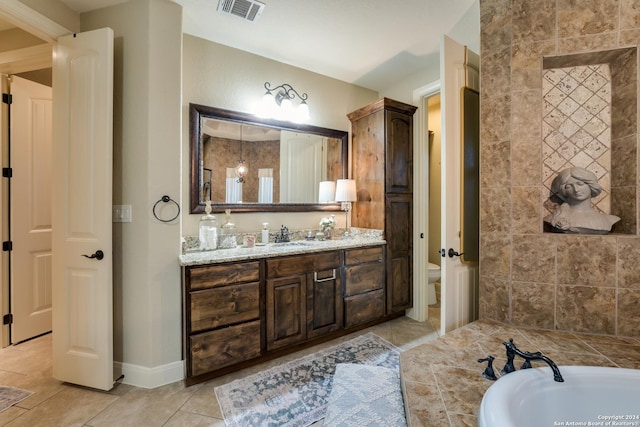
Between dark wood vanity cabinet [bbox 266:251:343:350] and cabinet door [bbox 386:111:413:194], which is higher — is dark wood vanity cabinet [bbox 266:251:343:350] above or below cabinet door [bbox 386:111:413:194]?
below

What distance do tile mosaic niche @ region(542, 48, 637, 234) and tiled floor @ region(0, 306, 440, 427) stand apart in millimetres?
2382

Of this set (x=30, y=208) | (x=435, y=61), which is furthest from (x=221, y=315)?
(x=435, y=61)

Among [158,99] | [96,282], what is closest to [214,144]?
[158,99]

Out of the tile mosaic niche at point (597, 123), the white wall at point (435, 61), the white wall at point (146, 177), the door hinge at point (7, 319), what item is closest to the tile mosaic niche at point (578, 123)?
the tile mosaic niche at point (597, 123)

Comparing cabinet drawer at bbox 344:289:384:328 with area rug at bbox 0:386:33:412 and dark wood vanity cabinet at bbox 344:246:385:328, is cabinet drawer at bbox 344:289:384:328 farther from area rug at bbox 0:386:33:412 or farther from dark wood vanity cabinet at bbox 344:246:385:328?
area rug at bbox 0:386:33:412

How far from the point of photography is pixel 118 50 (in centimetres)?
187

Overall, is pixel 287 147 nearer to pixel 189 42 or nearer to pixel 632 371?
pixel 189 42

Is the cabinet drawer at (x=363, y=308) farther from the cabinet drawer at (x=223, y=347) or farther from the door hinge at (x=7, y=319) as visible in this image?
the door hinge at (x=7, y=319)

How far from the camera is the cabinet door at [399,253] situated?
2801 millimetres

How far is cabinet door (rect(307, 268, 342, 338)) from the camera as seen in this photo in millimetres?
2273

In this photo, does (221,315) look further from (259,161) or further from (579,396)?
(579,396)

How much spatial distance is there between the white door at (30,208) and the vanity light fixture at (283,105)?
6.45 feet

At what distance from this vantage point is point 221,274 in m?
1.86

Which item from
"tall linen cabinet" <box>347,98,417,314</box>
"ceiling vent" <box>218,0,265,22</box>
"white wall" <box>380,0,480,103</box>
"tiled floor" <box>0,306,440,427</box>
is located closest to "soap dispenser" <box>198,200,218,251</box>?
"tiled floor" <box>0,306,440,427</box>
